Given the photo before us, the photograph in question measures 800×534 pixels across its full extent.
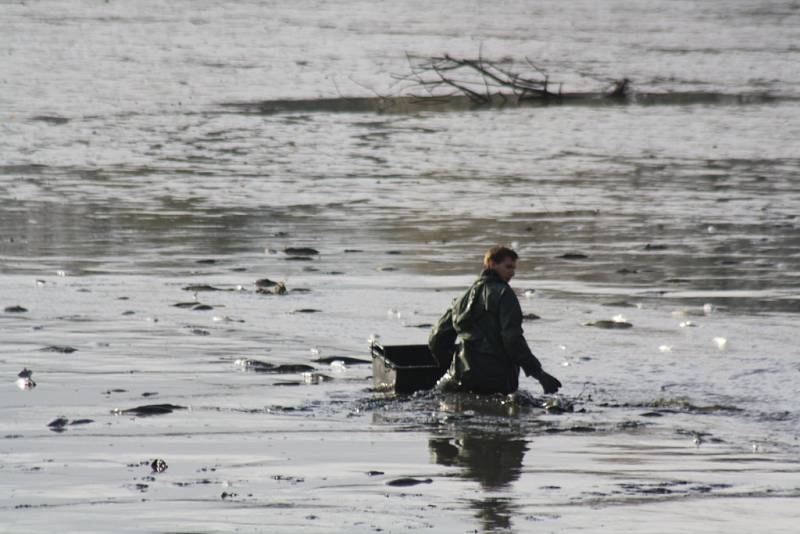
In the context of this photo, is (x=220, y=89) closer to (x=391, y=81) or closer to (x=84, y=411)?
(x=391, y=81)

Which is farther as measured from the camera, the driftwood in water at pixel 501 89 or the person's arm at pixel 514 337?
the driftwood in water at pixel 501 89

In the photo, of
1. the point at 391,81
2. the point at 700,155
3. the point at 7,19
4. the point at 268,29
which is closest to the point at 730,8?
the point at 268,29

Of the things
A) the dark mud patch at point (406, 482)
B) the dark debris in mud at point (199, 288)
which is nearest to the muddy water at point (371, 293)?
the dark mud patch at point (406, 482)

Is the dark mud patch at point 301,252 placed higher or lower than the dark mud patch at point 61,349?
higher

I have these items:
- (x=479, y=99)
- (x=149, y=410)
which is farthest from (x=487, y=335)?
(x=479, y=99)

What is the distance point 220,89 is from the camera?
111ft

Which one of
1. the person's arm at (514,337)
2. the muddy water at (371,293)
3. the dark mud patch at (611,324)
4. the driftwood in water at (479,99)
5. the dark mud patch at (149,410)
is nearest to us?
the muddy water at (371,293)

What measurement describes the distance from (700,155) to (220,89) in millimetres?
11987

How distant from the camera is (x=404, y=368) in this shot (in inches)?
406

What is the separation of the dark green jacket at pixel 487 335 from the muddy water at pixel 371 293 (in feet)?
0.74

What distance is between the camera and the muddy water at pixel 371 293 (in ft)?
24.5

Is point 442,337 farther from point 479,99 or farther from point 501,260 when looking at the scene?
point 479,99

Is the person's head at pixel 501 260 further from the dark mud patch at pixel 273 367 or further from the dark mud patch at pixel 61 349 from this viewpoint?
the dark mud patch at pixel 61 349

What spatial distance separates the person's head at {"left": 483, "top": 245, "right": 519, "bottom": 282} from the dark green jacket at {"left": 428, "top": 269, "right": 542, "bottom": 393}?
2.3 inches
